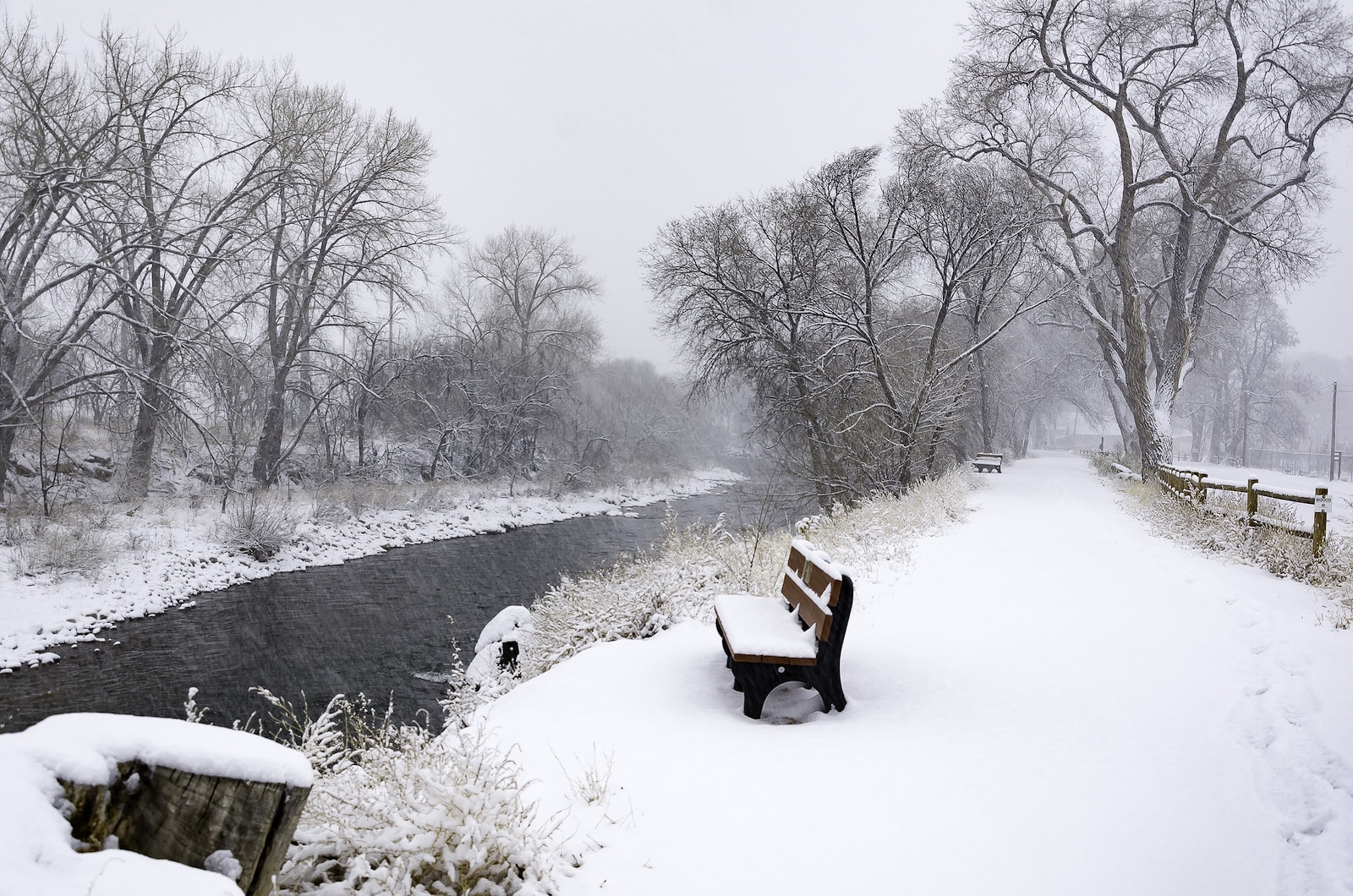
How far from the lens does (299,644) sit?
1060 centimetres

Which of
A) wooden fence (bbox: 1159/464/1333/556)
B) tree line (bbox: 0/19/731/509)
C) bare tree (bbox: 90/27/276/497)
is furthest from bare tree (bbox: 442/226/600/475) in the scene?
wooden fence (bbox: 1159/464/1333/556)

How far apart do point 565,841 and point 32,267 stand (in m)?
16.7

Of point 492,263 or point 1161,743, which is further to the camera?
point 492,263

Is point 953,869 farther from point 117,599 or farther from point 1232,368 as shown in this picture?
point 1232,368

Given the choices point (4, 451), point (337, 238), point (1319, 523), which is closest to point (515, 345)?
point (337, 238)

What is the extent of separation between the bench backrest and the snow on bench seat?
0.35 feet

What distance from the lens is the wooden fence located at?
7.36 metres

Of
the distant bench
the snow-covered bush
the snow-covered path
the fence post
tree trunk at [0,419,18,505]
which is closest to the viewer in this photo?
the snow-covered bush

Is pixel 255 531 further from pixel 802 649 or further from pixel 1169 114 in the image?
pixel 1169 114

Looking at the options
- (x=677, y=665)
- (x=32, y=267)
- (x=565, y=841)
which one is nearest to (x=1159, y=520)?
(x=677, y=665)

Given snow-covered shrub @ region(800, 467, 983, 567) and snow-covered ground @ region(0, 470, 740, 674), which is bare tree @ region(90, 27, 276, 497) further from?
snow-covered shrub @ region(800, 467, 983, 567)

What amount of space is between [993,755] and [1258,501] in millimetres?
8916

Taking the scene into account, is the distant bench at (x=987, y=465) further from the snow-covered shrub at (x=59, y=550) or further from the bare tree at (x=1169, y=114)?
the snow-covered shrub at (x=59, y=550)

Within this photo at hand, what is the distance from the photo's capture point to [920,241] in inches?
695
